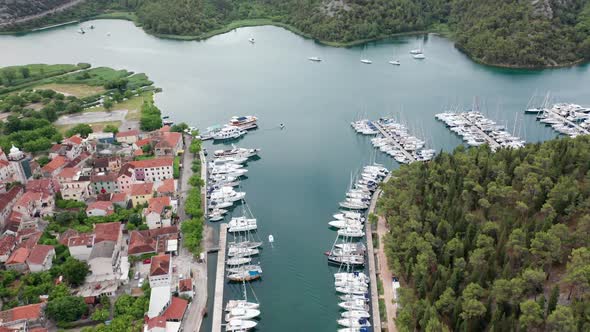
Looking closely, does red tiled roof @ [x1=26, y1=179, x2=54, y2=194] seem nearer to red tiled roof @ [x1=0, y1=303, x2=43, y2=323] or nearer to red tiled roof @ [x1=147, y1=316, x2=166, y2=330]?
red tiled roof @ [x1=0, y1=303, x2=43, y2=323]

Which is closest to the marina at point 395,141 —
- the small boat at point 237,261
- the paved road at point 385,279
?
the paved road at point 385,279

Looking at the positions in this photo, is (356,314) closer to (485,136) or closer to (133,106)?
(485,136)

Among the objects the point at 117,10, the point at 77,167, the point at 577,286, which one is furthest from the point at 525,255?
the point at 117,10

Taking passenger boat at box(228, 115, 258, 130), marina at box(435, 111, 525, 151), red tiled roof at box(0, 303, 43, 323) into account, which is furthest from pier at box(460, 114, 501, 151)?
red tiled roof at box(0, 303, 43, 323)

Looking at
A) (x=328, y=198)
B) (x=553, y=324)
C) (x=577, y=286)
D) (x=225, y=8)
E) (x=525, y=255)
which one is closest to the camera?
(x=553, y=324)

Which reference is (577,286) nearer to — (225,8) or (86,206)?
(86,206)

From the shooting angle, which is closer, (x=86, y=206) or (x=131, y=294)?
(x=131, y=294)
